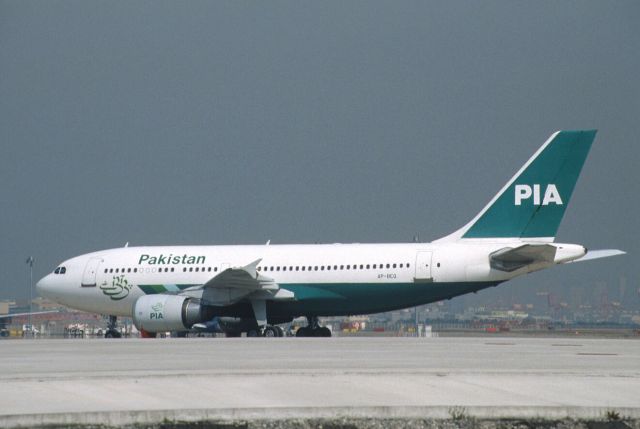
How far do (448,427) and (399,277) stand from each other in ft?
85.2

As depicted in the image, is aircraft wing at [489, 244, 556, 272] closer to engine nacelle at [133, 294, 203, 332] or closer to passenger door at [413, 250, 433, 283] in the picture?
passenger door at [413, 250, 433, 283]

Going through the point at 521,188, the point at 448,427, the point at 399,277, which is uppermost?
the point at 521,188

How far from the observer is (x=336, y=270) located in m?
41.5

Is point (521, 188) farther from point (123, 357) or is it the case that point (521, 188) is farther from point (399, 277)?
point (123, 357)

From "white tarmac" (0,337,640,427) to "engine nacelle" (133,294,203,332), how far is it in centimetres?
1718

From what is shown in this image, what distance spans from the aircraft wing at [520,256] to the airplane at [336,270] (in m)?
0.04

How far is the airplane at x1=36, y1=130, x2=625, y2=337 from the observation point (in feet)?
130

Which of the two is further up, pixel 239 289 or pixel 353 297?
pixel 239 289

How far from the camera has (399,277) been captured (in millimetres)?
40344

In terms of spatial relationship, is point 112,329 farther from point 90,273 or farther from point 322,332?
point 322,332

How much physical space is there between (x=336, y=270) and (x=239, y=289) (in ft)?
12.7

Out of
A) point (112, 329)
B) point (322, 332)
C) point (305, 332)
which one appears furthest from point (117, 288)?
point (322, 332)

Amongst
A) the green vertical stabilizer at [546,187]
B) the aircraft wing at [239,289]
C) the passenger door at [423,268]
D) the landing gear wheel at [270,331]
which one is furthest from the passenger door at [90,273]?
the green vertical stabilizer at [546,187]

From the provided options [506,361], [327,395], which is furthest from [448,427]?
[506,361]
